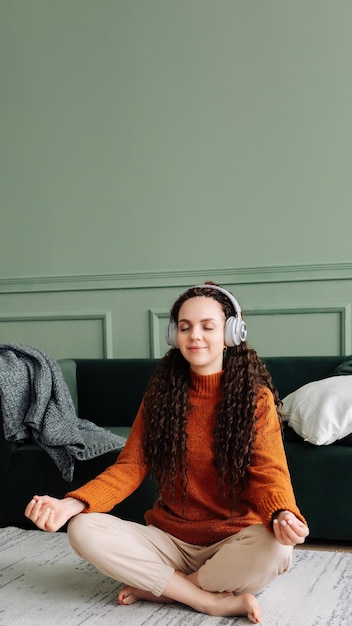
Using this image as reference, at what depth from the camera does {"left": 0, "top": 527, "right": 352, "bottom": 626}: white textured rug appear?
1.54m

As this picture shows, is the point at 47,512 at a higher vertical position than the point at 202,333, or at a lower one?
lower

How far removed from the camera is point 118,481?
1.67 metres

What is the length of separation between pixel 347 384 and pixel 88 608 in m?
1.06

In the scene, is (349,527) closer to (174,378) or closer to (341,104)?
(174,378)

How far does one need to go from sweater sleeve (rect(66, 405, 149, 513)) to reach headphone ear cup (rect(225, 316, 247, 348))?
0.28 metres

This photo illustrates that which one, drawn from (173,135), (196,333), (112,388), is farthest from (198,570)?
(173,135)

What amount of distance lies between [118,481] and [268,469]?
33cm

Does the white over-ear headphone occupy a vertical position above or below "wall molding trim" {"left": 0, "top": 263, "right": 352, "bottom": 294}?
below

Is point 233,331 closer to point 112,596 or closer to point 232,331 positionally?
point 232,331

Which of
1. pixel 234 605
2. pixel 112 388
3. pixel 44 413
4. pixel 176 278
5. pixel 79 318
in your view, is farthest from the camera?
pixel 79 318

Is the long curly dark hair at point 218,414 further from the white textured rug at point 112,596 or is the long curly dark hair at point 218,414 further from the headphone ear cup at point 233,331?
the white textured rug at point 112,596

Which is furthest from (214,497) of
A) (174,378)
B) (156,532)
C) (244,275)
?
(244,275)

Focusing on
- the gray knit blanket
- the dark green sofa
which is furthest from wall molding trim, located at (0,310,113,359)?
the gray knit blanket

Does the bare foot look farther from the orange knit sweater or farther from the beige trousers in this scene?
the orange knit sweater
